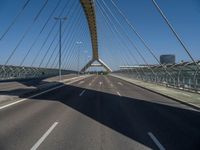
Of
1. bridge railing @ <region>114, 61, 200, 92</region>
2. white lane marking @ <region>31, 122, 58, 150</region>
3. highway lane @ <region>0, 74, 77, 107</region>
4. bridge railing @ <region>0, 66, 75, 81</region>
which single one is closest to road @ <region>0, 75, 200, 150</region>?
white lane marking @ <region>31, 122, 58, 150</region>

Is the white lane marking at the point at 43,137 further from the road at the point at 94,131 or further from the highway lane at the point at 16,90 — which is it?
the highway lane at the point at 16,90

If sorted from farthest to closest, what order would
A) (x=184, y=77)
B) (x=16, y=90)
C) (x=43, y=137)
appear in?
1. (x=184, y=77)
2. (x=16, y=90)
3. (x=43, y=137)

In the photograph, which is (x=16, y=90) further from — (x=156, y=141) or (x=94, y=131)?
(x=156, y=141)

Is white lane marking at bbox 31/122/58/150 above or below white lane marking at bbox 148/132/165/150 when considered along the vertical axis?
above

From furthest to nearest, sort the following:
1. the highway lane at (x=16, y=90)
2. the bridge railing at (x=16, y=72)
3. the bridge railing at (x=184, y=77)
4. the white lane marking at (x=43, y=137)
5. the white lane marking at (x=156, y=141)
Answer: the bridge railing at (x=16, y=72) < the bridge railing at (x=184, y=77) < the highway lane at (x=16, y=90) < the white lane marking at (x=156, y=141) < the white lane marking at (x=43, y=137)

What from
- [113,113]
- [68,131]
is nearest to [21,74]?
[113,113]

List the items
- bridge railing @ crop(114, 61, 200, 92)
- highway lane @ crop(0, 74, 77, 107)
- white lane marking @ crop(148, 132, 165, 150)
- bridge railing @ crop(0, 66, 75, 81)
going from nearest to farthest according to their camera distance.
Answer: white lane marking @ crop(148, 132, 165, 150) < highway lane @ crop(0, 74, 77, 107) < bridge railing @ crop(114, 61, 200, 92) < bridge railing @ crop(0, 66, 75, 81)

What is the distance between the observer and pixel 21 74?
185 ft

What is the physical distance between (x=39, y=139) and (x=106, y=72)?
153 meters

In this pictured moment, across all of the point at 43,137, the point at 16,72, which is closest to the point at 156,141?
the point at 43,137

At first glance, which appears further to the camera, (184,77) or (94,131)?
(184,77)

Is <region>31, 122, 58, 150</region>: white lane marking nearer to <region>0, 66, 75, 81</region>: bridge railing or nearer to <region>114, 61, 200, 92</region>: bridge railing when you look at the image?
<region>114, 61, 200, 92</region>: bridge railing

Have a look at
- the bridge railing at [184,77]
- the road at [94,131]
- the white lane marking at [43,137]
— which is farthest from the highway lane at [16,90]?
the bridge railing at [184,77]

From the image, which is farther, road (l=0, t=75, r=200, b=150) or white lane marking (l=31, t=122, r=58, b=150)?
road (l=0, t=75, r=200, b=150)
